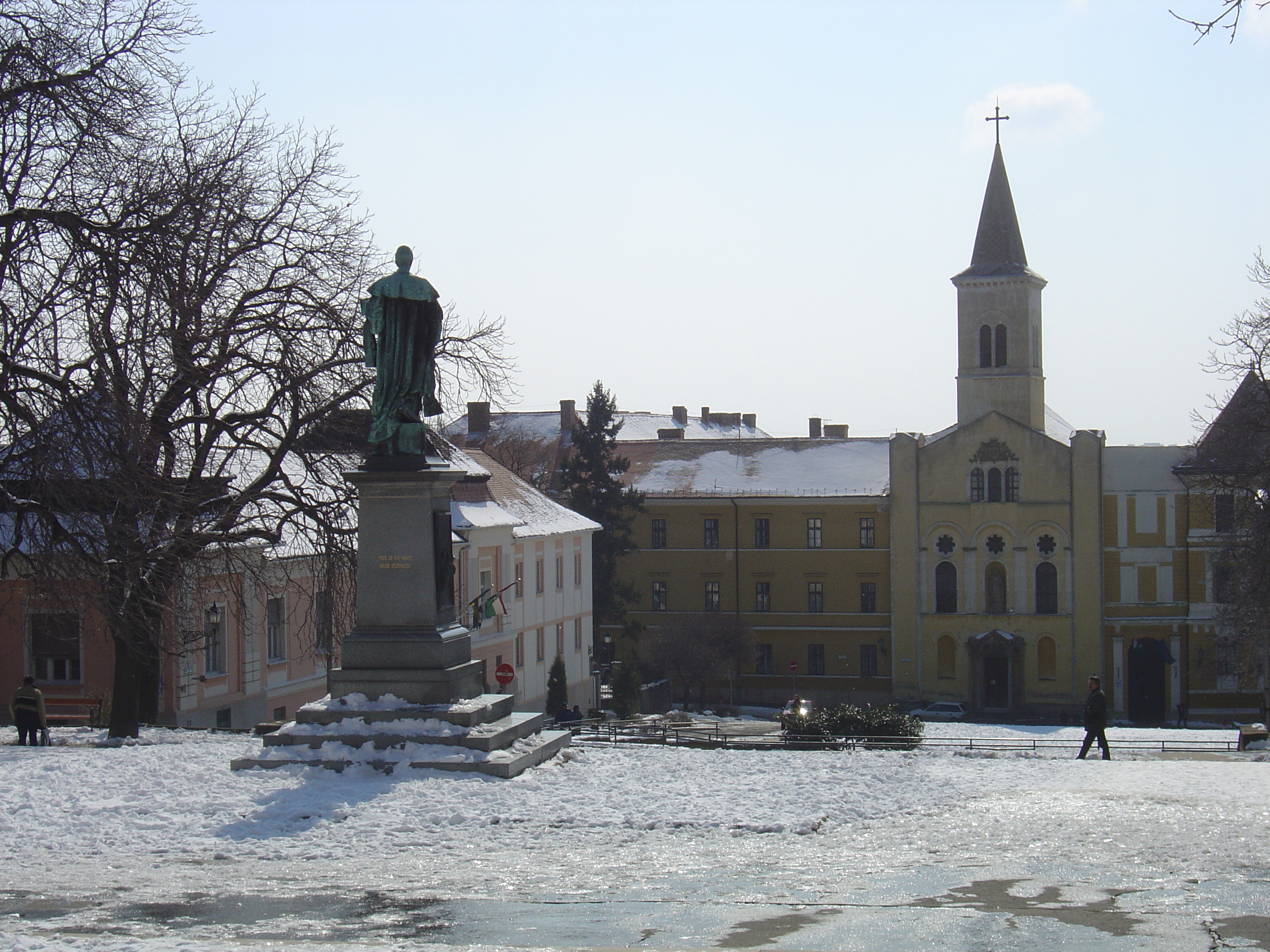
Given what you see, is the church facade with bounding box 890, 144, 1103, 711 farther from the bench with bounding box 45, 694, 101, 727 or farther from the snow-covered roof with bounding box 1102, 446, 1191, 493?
the bench with bounding box 45, 694, 101, 727

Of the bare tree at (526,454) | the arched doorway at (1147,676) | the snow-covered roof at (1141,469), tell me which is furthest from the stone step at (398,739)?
the bare tree at (526,454)

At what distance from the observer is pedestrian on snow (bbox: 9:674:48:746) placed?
17.8 metres

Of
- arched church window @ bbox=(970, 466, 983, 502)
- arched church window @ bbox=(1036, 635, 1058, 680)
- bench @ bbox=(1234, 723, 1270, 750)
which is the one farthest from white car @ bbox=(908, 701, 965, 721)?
bench @ bbox=(1234, 723, 1270, 750)

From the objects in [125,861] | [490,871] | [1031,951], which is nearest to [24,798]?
[125,861]

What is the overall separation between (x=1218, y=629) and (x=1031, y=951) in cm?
5502

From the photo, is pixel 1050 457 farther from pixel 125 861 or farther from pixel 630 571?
pixel 125 861

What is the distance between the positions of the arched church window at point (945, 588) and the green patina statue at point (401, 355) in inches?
1976

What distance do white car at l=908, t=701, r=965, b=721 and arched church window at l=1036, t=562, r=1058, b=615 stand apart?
587cm

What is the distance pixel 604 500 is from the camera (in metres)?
65.1

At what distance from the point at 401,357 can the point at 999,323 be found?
2137 inches

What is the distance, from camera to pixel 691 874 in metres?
10.5

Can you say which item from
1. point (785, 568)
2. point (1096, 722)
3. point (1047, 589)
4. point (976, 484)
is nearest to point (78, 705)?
point (1096, 722)

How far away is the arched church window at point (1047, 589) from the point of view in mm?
62250

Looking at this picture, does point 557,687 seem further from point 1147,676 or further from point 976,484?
point 1147,676
